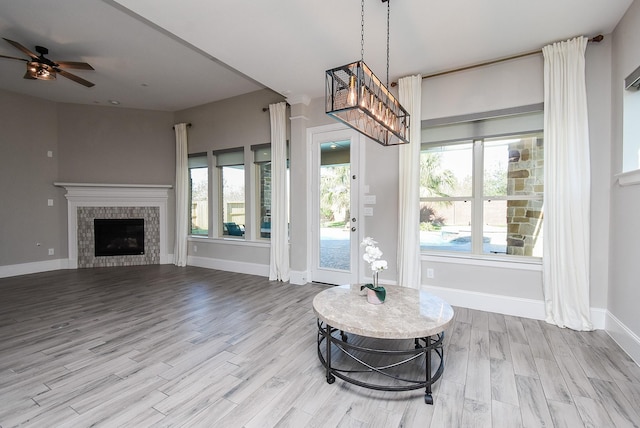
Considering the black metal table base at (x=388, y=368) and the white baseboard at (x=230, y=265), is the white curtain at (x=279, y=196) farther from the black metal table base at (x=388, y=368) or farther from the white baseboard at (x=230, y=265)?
the black metal table base at (x=388, y=368)

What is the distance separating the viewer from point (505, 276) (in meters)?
3.31

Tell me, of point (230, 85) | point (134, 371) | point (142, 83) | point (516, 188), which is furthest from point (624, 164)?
point (142, 83)

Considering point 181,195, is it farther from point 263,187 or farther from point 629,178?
point 629,178

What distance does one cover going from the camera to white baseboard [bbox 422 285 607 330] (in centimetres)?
289

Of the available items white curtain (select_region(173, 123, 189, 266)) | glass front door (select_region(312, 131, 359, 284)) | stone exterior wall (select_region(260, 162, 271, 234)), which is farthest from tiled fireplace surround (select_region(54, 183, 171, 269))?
glass front door (select_region(312, 131, 359, 284))

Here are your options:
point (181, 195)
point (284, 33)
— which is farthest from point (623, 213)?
Answer: point (181, 195)

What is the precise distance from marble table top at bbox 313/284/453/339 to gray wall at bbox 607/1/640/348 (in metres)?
1.71

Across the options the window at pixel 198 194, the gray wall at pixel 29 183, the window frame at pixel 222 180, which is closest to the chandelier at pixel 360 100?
the window frame at pixel 222 180

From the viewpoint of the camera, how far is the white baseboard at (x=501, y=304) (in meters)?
2.89

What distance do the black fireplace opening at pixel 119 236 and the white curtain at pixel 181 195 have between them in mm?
994

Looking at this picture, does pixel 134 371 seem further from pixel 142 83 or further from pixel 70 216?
pixel 70 216

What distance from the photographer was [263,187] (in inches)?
207

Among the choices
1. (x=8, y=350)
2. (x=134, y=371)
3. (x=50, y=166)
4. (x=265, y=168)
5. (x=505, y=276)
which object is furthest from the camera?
(x=50, y=166)

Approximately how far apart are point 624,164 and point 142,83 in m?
6.50
